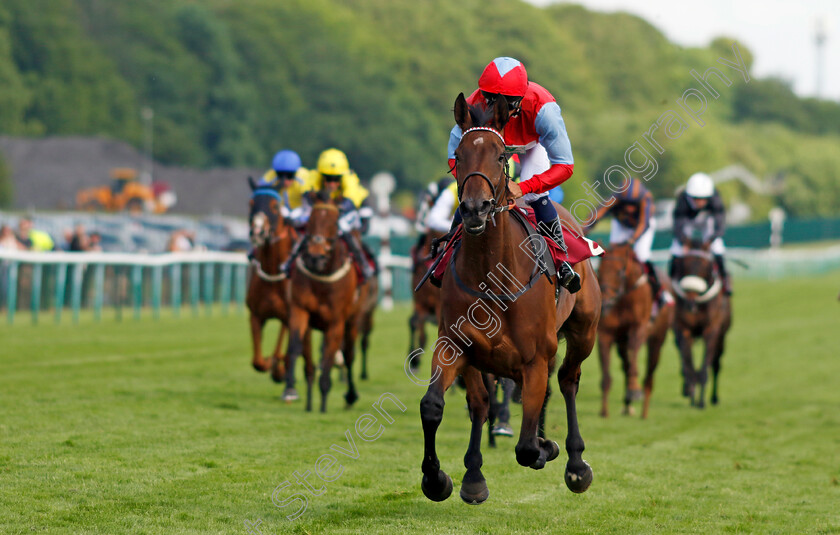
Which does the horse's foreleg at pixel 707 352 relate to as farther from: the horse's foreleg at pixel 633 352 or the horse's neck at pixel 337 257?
the horse's neck at pixel 337 257

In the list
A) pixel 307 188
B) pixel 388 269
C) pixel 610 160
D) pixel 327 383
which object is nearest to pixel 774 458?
pixel 327 383

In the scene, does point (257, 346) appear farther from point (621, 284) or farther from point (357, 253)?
point (621, 284)

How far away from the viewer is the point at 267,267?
10812mm


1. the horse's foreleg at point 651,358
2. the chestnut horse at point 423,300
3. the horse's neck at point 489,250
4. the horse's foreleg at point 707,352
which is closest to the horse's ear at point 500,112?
the horse's neck at point 489,250

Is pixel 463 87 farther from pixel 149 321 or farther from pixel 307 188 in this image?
pixel 307 188

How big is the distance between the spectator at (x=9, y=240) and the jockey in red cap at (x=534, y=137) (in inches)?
525

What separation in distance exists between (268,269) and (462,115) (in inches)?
217

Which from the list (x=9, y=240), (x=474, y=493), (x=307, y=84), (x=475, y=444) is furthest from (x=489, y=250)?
(x=307, y=84)

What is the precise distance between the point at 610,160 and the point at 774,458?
55.6m

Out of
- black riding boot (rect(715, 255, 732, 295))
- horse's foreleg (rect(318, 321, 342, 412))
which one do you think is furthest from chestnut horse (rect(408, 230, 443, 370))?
black riding boot (rect(715, 255, 732, 295))

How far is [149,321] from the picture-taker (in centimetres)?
1872

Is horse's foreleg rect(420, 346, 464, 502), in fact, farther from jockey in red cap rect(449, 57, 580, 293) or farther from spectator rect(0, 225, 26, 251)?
spectator rect(0, 225, 26, 251)

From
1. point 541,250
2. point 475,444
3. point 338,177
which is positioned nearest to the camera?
point 475,444

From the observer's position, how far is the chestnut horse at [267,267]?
10734 millimetres
